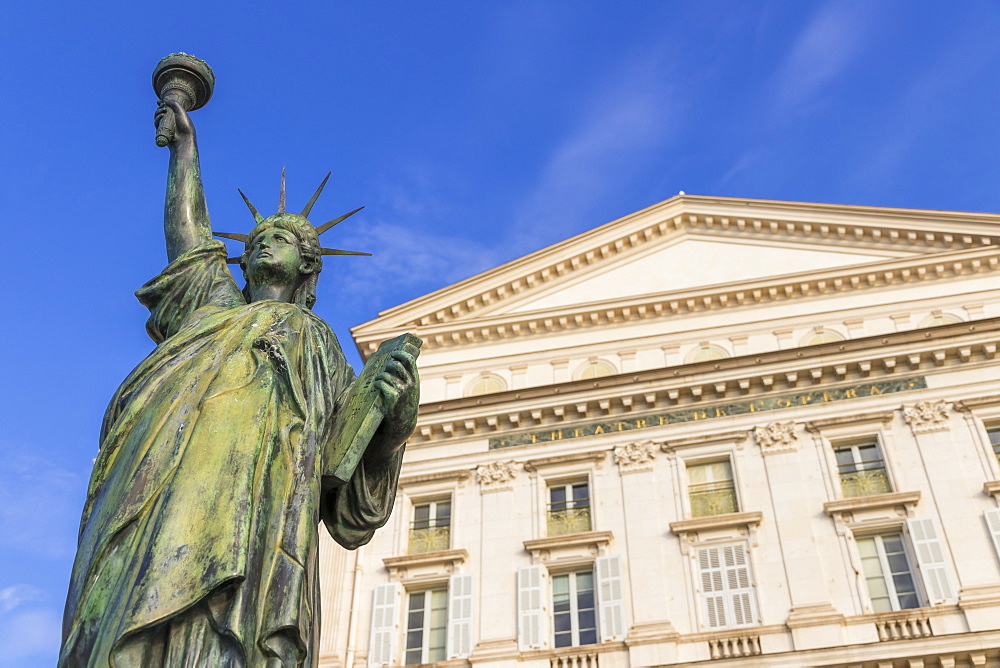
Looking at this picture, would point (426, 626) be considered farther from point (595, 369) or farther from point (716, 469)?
point (595, 369)

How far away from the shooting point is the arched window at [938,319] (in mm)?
27609

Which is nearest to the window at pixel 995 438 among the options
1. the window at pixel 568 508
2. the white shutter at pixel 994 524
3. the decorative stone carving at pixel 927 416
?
the decorative stone carving at pixel 927 416

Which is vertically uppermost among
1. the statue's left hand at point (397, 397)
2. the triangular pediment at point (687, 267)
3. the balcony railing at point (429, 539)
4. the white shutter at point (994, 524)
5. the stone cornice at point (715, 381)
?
the triangular pediment at point (687, 267)

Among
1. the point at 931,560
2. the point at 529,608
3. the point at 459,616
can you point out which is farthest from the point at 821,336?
the point at 459,616

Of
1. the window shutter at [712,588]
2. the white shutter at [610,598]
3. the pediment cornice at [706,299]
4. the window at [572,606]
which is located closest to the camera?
the window shutter at [712,588]

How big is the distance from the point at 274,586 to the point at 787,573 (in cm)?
2102

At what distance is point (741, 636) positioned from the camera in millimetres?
21906

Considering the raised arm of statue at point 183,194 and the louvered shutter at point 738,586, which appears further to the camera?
the louvered shutter at point 738,586

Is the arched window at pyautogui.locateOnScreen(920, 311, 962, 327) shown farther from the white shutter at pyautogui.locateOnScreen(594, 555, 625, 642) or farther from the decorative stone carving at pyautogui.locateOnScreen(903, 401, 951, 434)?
the white shutter at pyautogui.locateOnScreen(594, 555, 625, 642)

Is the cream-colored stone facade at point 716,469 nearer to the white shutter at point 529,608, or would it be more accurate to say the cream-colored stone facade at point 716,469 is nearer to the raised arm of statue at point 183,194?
the white shutter at point 529,608

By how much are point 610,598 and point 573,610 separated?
83cm

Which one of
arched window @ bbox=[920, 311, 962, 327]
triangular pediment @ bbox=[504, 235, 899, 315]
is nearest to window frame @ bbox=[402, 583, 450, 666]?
triangular pediment @ bbox=[504, 235, 899, 315]

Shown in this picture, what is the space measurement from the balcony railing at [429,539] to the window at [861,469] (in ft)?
28.9

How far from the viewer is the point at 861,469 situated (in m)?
24.2
